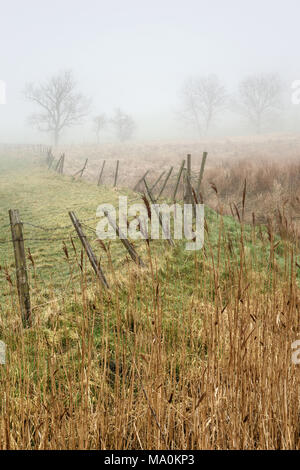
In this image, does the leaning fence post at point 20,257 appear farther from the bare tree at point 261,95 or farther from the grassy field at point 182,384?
the bare tree at point 261,95

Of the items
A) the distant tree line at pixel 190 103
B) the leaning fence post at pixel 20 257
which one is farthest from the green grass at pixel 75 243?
the distant tree line at pixel 190 103

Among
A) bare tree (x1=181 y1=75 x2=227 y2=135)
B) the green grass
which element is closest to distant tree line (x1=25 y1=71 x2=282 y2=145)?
bare tree (x1=181 y1=75 x2=227 y2=135)

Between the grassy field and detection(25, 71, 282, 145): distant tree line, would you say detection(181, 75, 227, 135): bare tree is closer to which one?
detection(25, 71, 282, 145): distant tree line

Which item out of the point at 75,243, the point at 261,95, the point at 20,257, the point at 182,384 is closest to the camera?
the point at 182,384

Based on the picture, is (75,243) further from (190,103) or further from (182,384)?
(190,103)

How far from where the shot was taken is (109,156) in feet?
101

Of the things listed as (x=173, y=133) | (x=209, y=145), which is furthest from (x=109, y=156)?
(x=173, y=133)

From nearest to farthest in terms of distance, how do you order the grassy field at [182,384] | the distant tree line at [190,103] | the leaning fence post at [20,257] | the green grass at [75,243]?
the grassy field at [182,384]
the green grass at [75,243]
the leaning fence post at [20,257]
the distant tree line at [190,103]

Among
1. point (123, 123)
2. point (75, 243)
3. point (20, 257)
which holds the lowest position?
point (75, 243)

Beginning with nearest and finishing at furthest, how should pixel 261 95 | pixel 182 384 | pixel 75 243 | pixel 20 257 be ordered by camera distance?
pixel 182 384 → pixel 20 257 → pixel 75 243 → pixel 261 95

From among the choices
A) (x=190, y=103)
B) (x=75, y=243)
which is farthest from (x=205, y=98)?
(x=75, y=243)
